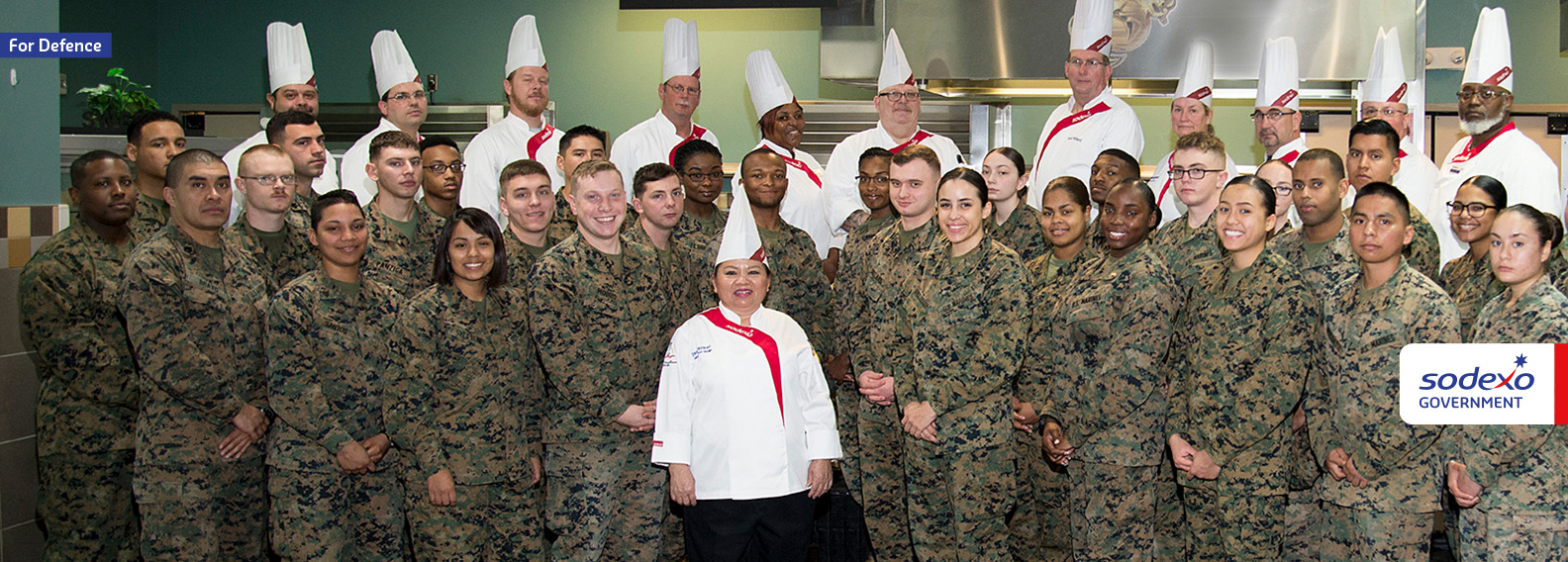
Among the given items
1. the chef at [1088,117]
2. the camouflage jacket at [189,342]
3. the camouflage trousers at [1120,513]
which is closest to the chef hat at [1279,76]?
the chef at [1088,117]

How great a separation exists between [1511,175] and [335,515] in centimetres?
449

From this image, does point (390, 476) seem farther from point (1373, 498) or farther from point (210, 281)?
point (1373, 498)

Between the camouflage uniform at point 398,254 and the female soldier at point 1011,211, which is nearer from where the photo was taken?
the camouflage uniform at point 398,254

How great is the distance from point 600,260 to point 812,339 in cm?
98

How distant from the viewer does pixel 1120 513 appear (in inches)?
130

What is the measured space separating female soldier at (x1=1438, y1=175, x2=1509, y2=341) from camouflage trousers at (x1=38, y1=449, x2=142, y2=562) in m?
4.18

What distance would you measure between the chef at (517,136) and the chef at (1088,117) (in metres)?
2.08

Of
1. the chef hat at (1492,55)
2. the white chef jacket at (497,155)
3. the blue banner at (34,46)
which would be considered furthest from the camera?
the chef hat at (1492,55)

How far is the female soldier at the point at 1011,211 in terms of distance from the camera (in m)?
4.04

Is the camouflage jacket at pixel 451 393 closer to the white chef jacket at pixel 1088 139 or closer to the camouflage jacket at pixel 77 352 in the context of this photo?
the camouflage jacket at pixel 77 352

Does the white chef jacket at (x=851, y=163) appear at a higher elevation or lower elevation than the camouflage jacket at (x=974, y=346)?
higher

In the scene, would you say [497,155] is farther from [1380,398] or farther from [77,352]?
[1380,398]

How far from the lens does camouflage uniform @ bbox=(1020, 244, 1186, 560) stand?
3281 mm

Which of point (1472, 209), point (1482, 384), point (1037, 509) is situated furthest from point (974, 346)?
point (1472, 209)
